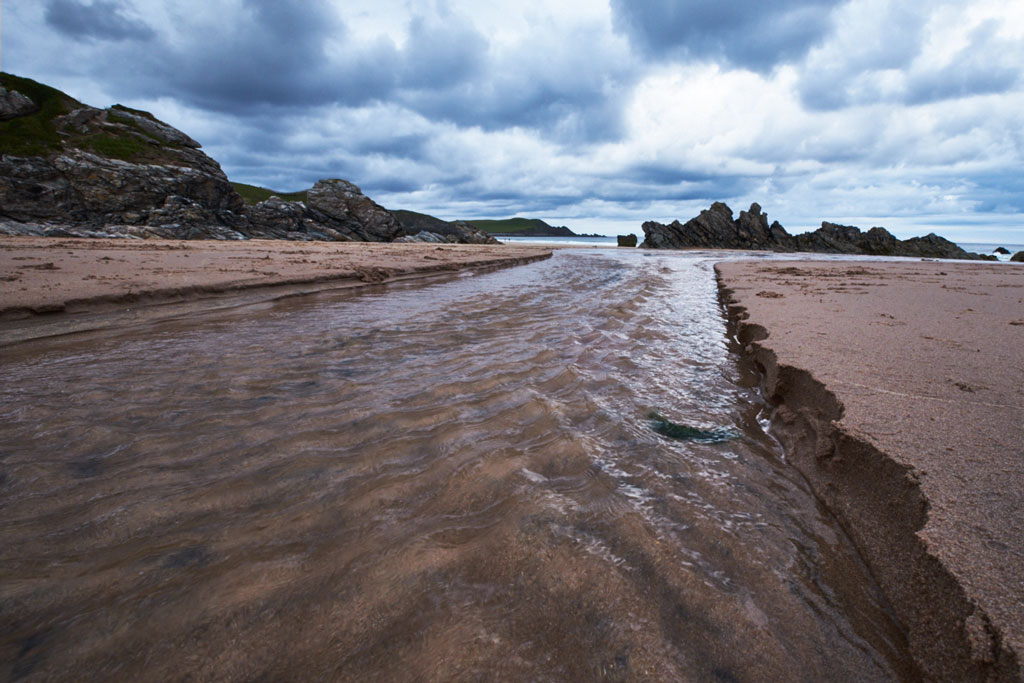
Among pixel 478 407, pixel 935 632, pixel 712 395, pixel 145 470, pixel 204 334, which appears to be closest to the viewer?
pixel 935 632

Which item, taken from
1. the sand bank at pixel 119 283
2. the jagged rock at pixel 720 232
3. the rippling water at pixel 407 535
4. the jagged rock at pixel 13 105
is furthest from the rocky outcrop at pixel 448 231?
the rippling water at pixel 407 535

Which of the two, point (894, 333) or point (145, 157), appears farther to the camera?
point (145, 157)

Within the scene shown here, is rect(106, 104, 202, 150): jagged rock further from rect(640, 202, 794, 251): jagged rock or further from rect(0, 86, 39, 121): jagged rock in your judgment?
rect(640, 202, 794, 251): jagged rock

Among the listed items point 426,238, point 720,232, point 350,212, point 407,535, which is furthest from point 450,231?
point 407,535

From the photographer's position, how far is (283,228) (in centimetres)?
4566

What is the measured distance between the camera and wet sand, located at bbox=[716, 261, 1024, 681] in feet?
4.61

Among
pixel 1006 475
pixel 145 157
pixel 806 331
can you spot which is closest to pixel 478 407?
pixel 1006 475

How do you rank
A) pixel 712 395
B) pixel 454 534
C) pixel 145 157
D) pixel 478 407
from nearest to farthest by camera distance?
1. pixel 454 534
2. pixel 478 407
3. pixel 712 395
4. pixel 145 157

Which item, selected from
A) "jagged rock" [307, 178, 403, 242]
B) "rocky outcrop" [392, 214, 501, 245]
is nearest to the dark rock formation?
"rocky outcrop" [392, 214, 501, 245]

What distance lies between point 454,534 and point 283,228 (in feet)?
168

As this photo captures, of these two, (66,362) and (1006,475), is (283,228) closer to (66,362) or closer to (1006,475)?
(66,362)

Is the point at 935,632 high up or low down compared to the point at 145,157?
down

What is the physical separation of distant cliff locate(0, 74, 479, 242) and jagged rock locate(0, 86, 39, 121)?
88 millimetres

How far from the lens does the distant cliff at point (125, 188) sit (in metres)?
32.8
